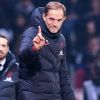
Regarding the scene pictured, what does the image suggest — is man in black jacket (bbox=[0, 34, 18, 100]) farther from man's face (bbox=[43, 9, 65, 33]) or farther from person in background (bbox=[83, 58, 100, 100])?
person in background (bbox=[83, 58, 100, 100])

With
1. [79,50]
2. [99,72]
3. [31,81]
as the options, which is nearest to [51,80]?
[31,81]

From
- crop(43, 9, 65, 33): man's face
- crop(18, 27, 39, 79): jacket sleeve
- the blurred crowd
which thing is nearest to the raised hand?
crop(18, 27, 39, 79): jacket sleeve

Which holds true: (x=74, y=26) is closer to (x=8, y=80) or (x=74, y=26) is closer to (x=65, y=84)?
(x=65, y=84)

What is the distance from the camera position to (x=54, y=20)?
6.72 m

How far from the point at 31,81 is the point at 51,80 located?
0.21 meters

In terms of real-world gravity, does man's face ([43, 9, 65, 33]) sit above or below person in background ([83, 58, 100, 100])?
above

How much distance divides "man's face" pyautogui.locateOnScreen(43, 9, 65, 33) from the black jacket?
1.96ft

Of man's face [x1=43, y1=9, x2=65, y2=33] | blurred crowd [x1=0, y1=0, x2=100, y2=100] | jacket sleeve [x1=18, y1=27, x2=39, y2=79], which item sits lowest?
jacket sleeve [x1=18, y1=27, x2=39, y2=79]

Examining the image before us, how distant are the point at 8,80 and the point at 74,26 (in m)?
6.62

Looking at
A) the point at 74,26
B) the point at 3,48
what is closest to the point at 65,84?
the point at 3,48

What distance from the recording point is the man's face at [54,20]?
6.72 m

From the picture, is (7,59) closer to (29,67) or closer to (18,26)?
(29,67)

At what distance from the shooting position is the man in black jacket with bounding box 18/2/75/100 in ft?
22.1

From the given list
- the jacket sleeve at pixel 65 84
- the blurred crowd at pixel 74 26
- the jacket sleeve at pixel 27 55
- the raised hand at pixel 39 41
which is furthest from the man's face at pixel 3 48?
the blurred crowd at pixel 74 26
